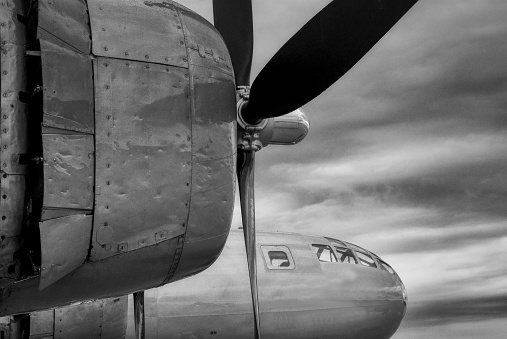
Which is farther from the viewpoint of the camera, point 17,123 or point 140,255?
point 140,255

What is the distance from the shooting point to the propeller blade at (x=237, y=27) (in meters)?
10.4

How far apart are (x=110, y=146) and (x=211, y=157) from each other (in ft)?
3.68

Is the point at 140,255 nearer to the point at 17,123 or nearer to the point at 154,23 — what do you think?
the point at 17,123

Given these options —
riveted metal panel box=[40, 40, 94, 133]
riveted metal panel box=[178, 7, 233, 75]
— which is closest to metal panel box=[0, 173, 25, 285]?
riveted metal panel box=[40, 40, 94, 133]

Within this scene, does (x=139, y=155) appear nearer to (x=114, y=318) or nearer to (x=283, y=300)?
(x=114, y=318)

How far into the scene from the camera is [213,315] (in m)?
15.8

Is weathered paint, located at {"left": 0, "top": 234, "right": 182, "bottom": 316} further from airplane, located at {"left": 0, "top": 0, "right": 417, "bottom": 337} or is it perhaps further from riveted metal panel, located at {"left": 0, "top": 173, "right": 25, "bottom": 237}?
riveted metal panel, located at {"left": 0, "top": 173, "right": 25, "bottom": 237}

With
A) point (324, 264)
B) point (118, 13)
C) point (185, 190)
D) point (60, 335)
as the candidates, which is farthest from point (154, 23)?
point (324, 264)

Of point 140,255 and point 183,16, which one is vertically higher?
point 183,16

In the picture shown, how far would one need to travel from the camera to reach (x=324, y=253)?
1784cm

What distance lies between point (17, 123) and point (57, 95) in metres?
0.43

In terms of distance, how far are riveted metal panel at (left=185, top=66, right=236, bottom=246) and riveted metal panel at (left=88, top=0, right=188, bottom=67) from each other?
353 mm

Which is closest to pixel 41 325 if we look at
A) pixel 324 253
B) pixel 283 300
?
pixel 283 300

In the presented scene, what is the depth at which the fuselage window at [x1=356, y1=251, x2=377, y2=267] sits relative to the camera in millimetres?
18156
